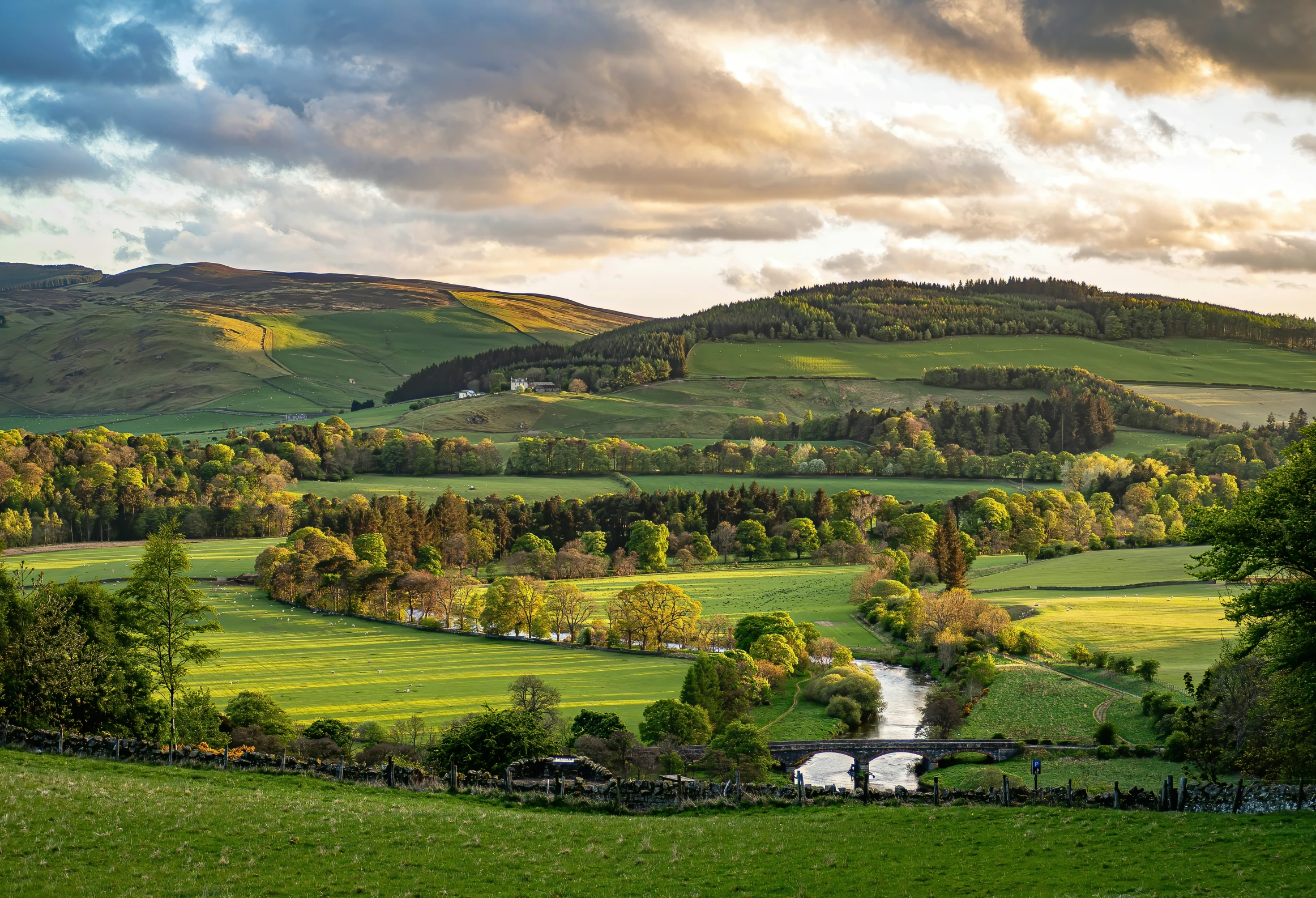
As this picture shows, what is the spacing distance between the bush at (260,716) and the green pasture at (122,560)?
212 ft

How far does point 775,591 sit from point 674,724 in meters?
55.8

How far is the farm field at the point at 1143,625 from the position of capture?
80.9 m

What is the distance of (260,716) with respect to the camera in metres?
58.8

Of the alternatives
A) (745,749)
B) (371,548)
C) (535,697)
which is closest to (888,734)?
(745,749)

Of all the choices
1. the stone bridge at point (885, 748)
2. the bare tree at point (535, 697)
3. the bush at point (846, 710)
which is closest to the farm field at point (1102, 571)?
the bush at point (846, 710)

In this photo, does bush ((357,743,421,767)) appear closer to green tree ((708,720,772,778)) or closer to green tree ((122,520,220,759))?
green tree ((122,520,220,759))

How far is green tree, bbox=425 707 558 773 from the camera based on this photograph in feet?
140

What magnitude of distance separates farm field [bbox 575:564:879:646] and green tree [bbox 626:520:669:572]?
13.9ft

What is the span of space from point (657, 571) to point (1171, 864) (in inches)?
4531

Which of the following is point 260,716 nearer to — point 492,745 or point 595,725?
point 595,725

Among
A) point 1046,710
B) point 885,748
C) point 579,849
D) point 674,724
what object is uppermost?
point 579,849

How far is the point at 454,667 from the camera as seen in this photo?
3314 inches

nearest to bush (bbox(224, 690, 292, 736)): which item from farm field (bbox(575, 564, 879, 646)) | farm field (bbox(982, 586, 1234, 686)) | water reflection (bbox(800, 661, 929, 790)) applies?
water reflection (bbox(800, 661, 929, 790))

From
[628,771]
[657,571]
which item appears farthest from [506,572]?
[628,771]
